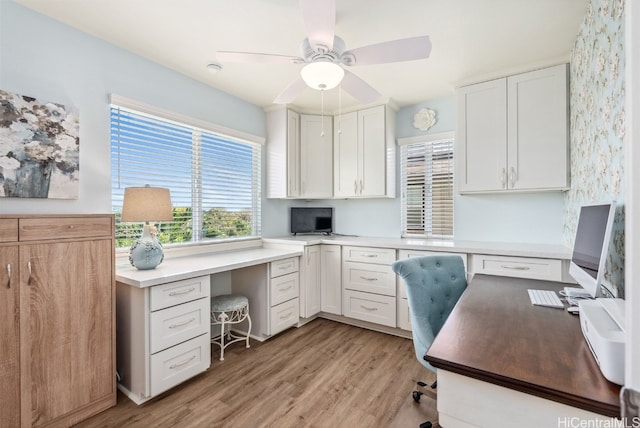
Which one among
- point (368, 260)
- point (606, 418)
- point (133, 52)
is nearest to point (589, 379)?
point (606, 418)

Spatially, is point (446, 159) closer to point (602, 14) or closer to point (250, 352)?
point (602, 14)

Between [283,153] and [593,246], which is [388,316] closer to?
[593,246]

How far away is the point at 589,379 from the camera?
2.50 ft

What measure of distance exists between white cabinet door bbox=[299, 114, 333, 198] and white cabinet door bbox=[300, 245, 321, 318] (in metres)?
0.77

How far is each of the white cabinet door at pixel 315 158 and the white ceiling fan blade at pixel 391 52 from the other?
72.6 inches

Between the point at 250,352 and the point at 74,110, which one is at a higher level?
the point at 74,110

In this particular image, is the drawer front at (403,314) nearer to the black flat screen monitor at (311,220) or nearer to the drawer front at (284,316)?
the drawer front at (284,316)

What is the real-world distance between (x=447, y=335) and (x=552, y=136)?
7.48 ft

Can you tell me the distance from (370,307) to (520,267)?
1.40 metres

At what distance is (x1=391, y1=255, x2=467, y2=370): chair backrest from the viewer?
1.55 meters

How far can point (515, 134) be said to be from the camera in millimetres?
2570

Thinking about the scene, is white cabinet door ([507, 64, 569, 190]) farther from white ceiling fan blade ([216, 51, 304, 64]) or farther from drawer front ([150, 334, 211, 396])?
drawer front ([150, 334, 211, 396])

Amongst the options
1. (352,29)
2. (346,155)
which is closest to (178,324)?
(352,29)

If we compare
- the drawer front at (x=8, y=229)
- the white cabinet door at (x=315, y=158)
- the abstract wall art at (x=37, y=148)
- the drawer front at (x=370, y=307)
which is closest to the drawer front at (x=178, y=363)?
the drawer front at (x=8, y=229)
